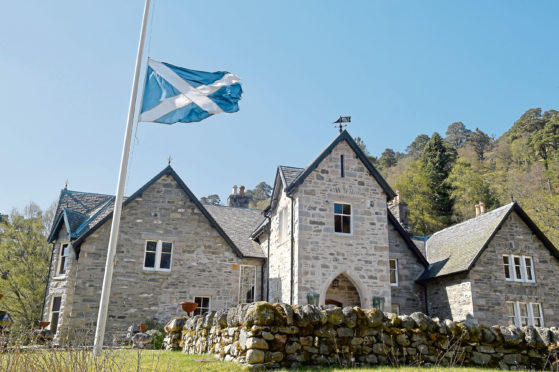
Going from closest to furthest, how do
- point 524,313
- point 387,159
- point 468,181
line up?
1. point 524,313
2. point 468,181
3. point 387,159

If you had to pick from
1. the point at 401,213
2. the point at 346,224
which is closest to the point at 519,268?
the point at 401,213

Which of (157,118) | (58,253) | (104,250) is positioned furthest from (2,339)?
(58,253)

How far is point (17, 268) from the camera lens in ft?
93.9

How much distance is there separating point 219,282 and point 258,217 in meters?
8.30

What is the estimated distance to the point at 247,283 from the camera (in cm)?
2272

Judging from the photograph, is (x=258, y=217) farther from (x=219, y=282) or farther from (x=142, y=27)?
(x=142, y=27)

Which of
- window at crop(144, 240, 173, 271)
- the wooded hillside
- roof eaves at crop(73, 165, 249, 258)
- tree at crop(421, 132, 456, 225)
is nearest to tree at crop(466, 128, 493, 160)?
the wooded hillside

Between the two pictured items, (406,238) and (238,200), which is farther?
(238,200)

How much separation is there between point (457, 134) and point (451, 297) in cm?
8024

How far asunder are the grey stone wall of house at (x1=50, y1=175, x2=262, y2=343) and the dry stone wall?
845 cm

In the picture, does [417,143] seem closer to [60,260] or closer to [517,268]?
[517,268]

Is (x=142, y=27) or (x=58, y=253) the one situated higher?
(x=142, y=27)

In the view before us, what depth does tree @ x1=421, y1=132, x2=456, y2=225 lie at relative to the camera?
48406mm

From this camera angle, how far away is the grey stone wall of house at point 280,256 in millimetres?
19295
